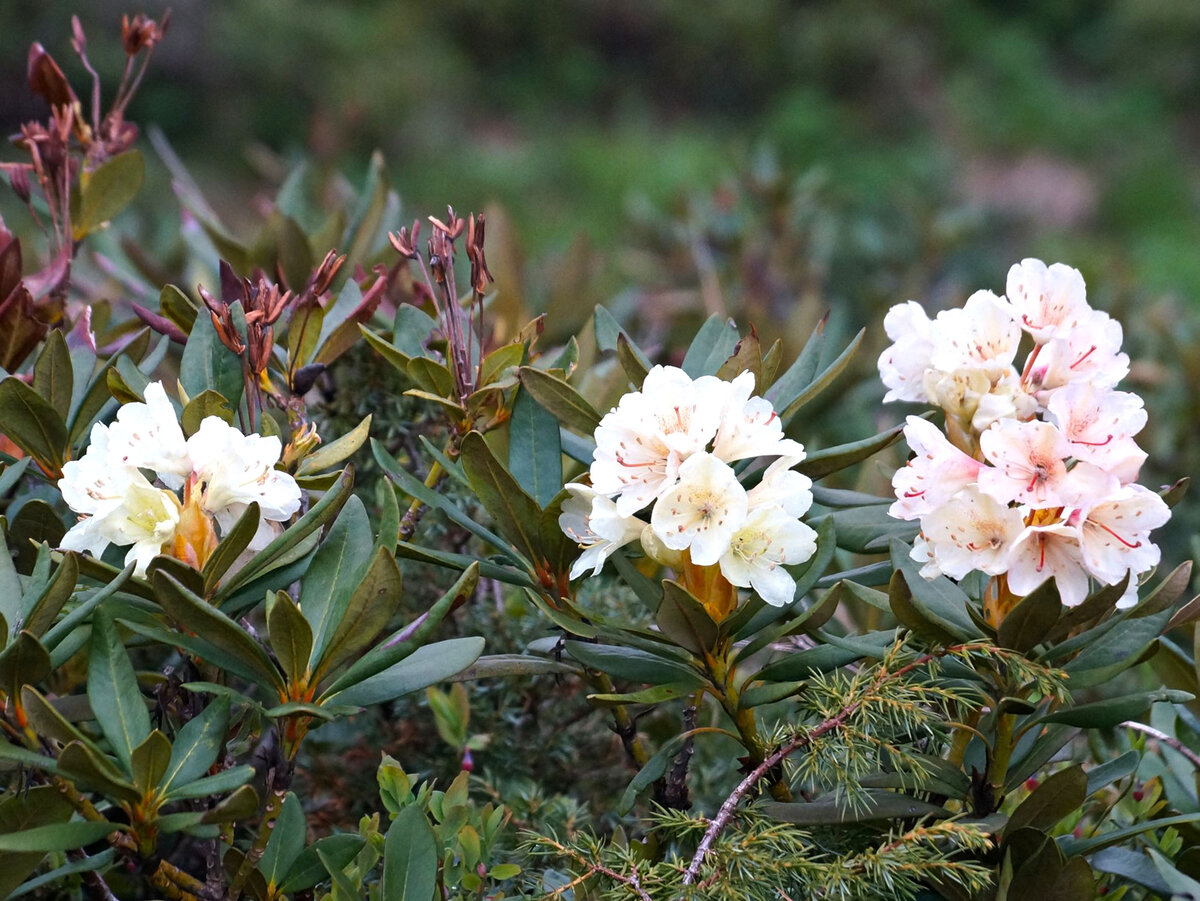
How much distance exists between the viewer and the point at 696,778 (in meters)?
1.48

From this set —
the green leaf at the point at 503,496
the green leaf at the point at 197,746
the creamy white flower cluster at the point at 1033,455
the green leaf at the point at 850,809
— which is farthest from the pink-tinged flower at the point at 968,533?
the green leaf at the point at 197,746

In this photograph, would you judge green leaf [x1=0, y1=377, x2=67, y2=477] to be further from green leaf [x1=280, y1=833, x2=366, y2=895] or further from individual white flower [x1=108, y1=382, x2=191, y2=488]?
green leaf [x1=280, y1=833, x2=366, y2=895]

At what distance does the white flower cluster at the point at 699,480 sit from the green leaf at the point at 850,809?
188 millimetres

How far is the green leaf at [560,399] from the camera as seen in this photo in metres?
1.07

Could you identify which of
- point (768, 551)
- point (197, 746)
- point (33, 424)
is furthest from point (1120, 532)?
point (33, 424)

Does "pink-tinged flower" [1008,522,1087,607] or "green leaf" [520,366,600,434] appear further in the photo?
"green leaf" [520,366,600,434]

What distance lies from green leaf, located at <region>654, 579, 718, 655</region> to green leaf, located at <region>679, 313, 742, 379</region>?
26 centimetres

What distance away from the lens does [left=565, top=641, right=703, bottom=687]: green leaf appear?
1019mm

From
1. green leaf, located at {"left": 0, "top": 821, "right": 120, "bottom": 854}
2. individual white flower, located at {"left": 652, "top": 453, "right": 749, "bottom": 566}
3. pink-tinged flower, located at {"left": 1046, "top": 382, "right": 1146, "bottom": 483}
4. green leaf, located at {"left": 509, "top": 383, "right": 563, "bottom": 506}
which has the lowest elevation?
green leaf, located at {"left": 0, "top": 821, "right": 120, "bottom": 854}

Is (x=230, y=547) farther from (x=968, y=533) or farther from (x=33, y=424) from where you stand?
(x=968, y=533)

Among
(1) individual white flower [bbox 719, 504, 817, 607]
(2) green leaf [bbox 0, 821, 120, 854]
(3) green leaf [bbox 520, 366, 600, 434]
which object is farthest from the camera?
(3) green leaf [bbox 520, 366, 600, 434]

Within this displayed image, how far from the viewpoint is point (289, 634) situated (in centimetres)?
93

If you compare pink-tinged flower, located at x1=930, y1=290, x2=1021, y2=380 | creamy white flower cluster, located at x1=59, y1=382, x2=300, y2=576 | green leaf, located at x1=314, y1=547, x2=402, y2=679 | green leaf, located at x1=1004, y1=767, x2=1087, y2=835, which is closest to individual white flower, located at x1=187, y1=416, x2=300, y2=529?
creamy white flower cluster, located at x1=59, y1=382, x2=300, y2=576

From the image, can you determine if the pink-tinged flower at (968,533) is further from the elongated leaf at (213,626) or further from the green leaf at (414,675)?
the elongated leaf at (213,626)
